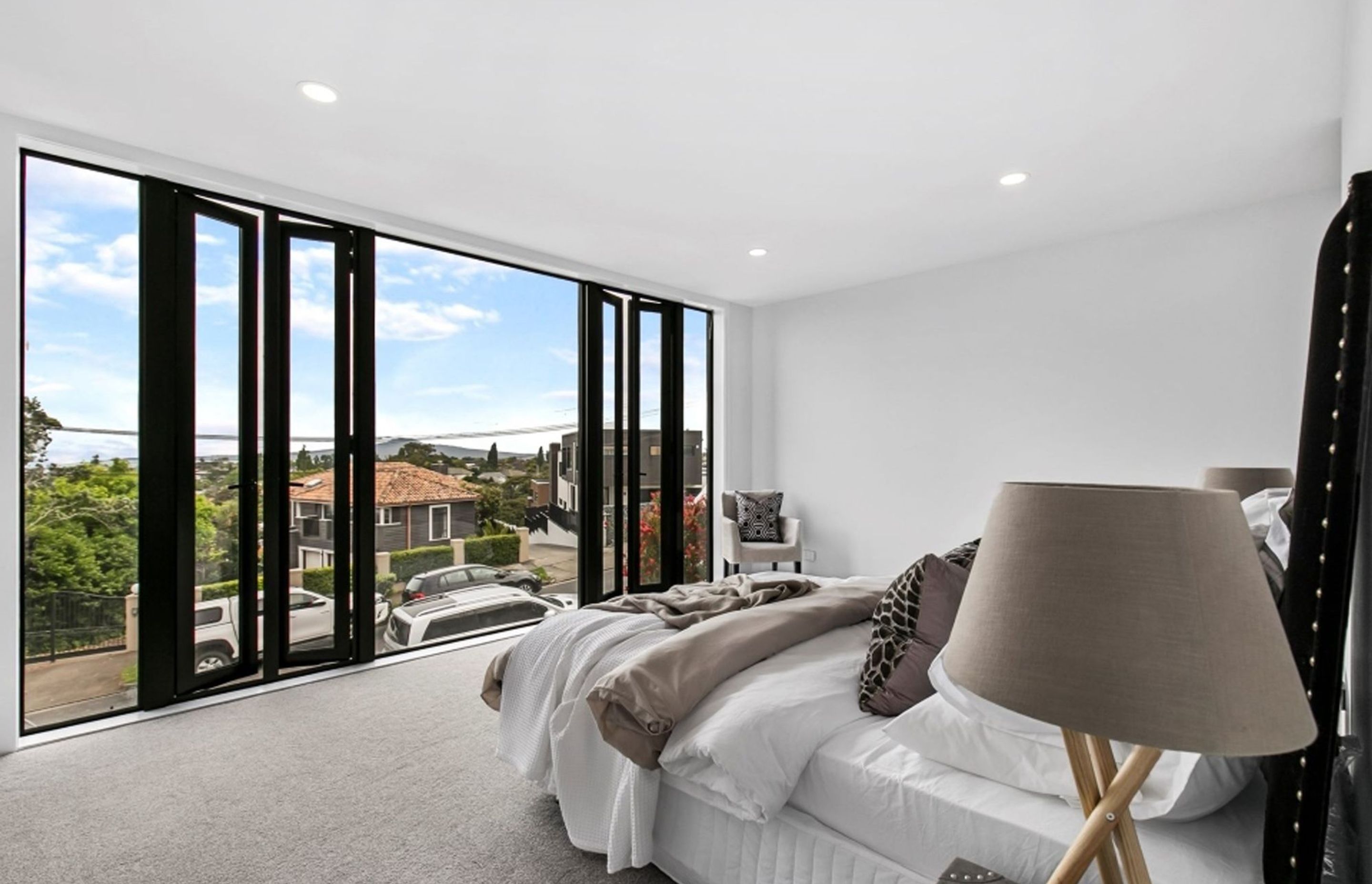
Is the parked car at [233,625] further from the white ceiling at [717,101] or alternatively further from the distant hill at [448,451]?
the white ceiling at [717,101]

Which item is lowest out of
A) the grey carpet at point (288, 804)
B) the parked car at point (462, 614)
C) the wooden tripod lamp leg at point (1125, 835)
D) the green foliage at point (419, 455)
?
the grey carpet at point (288, 804)

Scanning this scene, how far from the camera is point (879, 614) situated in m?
1.96

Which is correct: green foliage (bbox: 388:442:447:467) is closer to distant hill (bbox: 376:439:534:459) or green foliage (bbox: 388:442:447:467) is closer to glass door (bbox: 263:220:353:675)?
distant hill (bbox: 376:439:534:459)

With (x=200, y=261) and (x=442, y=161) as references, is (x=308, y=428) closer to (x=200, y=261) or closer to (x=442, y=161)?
(x=200, y=261)

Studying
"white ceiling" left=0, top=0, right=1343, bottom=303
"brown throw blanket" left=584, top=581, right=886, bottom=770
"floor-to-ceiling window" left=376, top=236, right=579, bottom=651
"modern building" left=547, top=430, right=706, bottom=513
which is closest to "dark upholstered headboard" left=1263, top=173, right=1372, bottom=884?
"brown throw blanket" left=584, top=581, right=886, bottom=770

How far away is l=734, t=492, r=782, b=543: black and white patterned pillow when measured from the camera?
5785 millimetres

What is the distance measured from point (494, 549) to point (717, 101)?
125 inches

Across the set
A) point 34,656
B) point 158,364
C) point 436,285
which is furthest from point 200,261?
point 34,656

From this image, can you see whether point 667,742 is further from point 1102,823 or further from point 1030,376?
point 1030,376

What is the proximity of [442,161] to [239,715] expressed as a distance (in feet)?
9.06

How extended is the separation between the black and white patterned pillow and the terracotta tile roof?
227 centimetres

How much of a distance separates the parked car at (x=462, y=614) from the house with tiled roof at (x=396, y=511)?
0.39m

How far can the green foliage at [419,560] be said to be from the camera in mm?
4176

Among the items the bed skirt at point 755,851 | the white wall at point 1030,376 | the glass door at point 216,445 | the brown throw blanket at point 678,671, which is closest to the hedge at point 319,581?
the glass door at point 216,445
